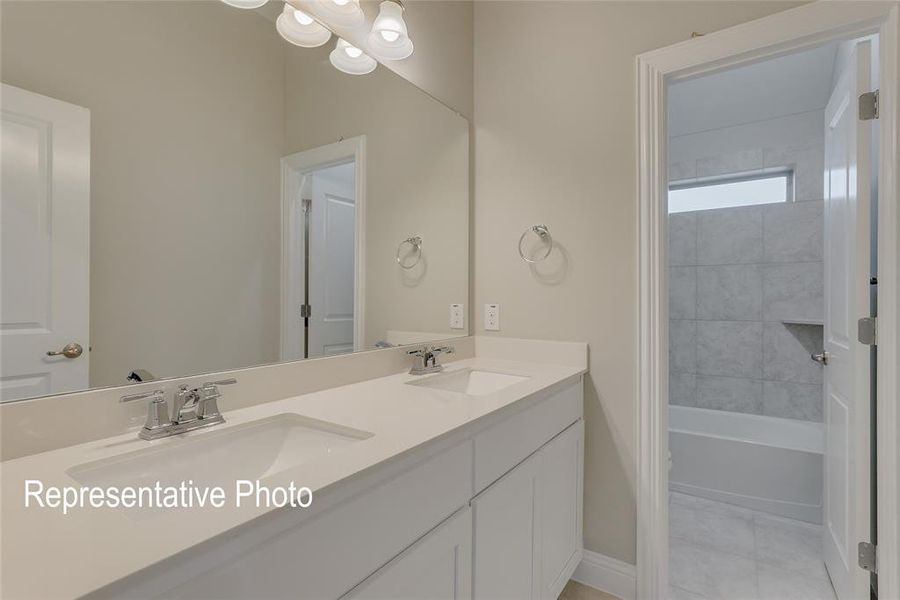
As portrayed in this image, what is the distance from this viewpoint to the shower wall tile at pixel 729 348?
9.87 feet

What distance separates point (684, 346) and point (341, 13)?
311 centimetres

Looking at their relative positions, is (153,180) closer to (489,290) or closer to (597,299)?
(489,290)

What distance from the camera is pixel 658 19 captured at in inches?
61.9

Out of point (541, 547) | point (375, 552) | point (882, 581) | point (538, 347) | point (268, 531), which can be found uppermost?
point (538, 347)

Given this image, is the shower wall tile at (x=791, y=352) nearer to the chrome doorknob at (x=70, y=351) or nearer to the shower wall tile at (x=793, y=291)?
the shower wall tile at (x=793, y=291)

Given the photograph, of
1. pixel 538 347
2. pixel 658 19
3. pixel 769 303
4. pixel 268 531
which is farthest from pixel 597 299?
pixel 769 303

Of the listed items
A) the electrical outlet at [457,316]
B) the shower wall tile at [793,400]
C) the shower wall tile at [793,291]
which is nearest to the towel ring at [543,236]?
the electrical outlet at [457,316]

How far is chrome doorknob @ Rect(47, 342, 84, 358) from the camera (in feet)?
2.65

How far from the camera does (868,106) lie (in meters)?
1.39

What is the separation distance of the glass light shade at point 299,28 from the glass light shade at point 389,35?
20cm

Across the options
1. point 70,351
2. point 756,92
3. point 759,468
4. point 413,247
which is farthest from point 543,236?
point 756,92

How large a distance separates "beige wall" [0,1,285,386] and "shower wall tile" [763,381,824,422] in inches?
128

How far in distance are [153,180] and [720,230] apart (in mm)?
3411

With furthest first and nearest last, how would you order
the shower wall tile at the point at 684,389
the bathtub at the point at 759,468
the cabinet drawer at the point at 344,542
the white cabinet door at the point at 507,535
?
1. the shower wall tile at the point at 684,389
2. the bathtub at the point at 759,468
3. the white cabinet door at the point at 507,535
4. the cabinet drawer at the point at 344,542
